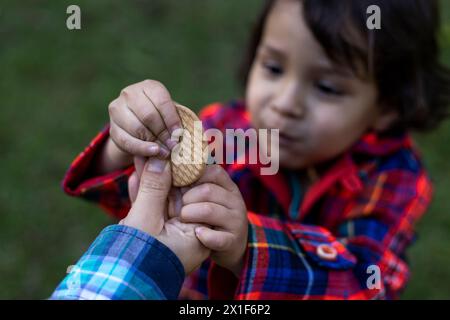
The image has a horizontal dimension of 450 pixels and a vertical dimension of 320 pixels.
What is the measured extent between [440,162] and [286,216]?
87 cm

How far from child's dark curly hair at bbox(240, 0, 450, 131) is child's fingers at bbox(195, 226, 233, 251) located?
1.40ft

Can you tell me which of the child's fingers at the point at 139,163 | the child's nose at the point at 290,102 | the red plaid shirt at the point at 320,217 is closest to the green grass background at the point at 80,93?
the red plaid shirt at the point at 320,217

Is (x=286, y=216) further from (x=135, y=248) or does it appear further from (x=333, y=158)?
(x=135, y=248)

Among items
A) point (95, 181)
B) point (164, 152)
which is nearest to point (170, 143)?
point (164, 152)

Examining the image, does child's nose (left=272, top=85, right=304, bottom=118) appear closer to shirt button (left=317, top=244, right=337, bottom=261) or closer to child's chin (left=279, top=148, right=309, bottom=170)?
child's chin (left=279, top=148, right=309, bottom=170)

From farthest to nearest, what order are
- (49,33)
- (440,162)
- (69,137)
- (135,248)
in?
(49,33), (440,162), (69,137), (135,248)

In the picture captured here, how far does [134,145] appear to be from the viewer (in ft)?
2.38

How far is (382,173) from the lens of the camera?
1.20 meters

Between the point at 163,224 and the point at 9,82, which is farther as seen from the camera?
the point at 9,82

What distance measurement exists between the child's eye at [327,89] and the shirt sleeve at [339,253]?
177 millimetres

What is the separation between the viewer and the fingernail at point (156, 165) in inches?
28.1

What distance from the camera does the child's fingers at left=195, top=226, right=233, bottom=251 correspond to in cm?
71

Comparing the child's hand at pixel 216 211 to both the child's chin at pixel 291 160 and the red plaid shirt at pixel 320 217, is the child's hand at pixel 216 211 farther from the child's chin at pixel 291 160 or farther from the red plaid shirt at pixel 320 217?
the child's chin at pixel 291 160

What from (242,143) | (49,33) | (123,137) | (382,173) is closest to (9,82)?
(49,33)
